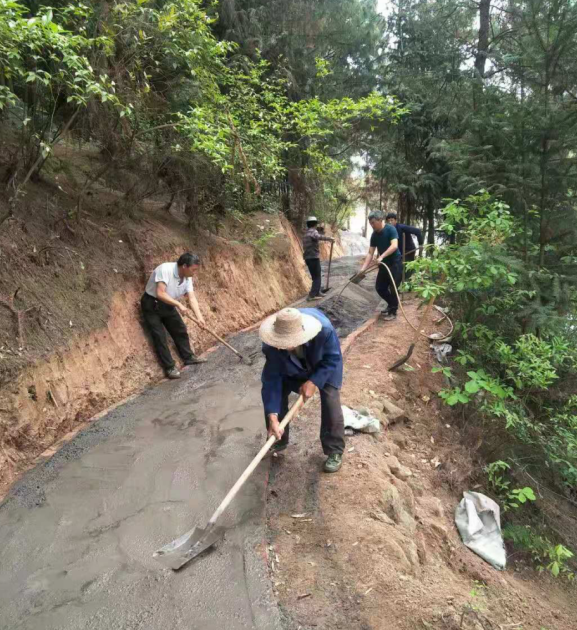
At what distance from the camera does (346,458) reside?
11.4ft

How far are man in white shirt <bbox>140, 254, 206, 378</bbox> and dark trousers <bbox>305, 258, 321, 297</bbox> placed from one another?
156 inches

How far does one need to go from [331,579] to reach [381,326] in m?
4.71

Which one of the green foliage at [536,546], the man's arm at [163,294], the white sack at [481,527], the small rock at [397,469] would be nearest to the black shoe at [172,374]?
the man's arm at [163,294]

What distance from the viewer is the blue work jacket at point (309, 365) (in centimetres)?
312

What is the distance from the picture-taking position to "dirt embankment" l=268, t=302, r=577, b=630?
2271 mm

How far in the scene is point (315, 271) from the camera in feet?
30.1

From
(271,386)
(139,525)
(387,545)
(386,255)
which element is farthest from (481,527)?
(386,255)

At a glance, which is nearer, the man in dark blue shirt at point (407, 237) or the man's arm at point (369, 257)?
the man's arm at point (369, 257)

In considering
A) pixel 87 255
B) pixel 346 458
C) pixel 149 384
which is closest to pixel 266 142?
pixel 87 255

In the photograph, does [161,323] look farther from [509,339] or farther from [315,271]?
[509,339]

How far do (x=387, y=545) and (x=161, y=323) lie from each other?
13.1ft

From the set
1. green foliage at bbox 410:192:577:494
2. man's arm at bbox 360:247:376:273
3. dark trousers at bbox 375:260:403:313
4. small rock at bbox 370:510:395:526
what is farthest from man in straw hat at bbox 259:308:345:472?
dark trousers at bbox 375:260:403:313

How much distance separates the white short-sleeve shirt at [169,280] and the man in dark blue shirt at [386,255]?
2865 millimetres

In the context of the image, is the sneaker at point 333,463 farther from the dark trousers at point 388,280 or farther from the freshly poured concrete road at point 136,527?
the dark trousers at point 388,280
